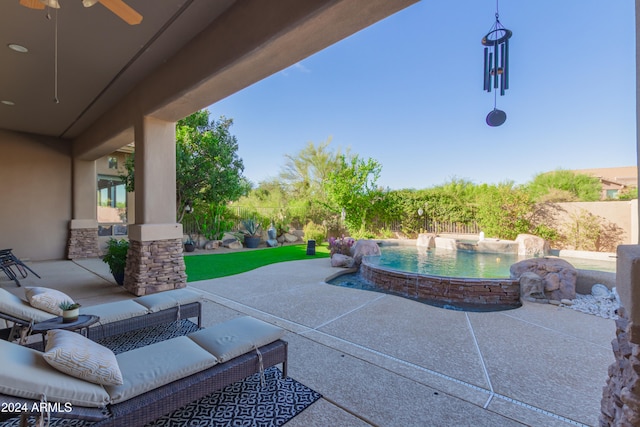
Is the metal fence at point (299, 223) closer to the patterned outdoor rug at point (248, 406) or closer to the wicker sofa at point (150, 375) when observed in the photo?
the wicker sofa at point (150, 375)

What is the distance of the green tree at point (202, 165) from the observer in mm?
10367

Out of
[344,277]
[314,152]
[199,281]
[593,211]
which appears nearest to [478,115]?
[593,211]

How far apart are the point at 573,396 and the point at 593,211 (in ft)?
38.6

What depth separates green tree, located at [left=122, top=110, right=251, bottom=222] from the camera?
1037 cm

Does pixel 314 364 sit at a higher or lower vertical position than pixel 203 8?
lower

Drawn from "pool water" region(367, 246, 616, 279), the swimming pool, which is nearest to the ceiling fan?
the swimming pool

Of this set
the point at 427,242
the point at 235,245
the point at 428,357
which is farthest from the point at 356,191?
the point at 428,357

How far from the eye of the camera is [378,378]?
2.65 meters

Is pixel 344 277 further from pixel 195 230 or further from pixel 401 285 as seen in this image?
pixel 195 230

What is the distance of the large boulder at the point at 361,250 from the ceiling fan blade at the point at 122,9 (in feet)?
23.5

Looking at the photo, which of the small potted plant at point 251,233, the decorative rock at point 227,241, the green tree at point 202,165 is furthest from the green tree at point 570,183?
the green tree at point 202,165

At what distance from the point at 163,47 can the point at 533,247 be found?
1177 centimetres

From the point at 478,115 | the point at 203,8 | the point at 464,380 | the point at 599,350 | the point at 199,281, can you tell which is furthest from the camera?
the point at 478,115

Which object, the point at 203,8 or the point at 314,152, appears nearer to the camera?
the point at 203,8
